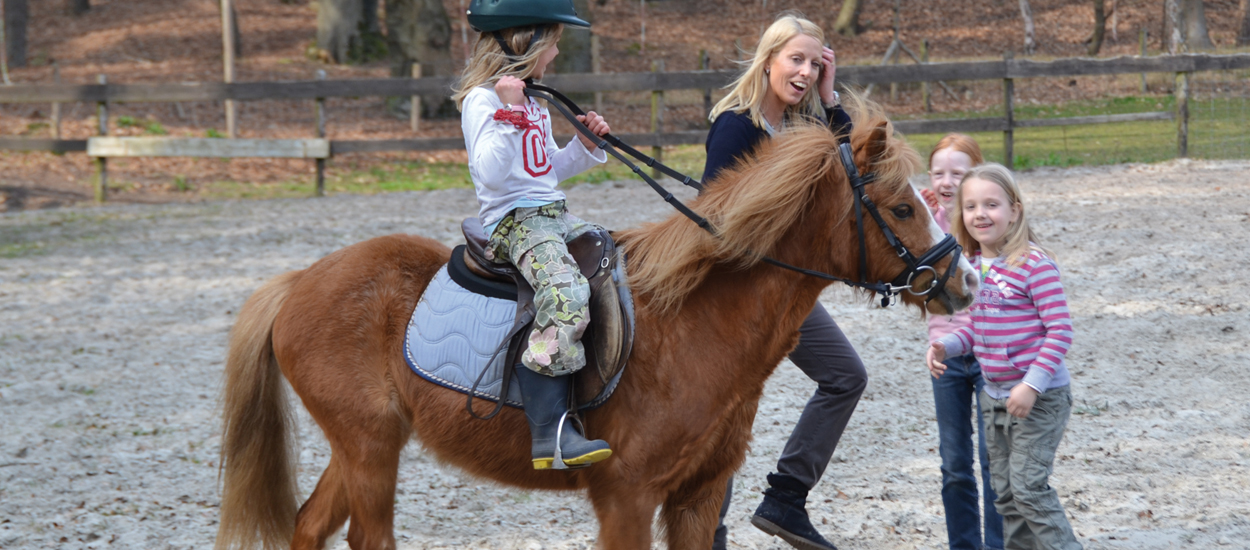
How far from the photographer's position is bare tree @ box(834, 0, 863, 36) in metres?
26.4

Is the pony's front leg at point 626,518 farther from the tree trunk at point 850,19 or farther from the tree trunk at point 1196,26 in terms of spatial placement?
the tree trunk at point 850,19

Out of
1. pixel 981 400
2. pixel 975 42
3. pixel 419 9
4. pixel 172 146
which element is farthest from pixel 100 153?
pixel 975 42

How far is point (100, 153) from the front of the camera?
12.8 meters

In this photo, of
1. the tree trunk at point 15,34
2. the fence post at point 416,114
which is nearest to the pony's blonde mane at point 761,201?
the fence post at point 416,114

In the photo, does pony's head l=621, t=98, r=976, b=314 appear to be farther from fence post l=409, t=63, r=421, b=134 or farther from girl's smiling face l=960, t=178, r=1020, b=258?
fence post l=409, t=63, r=421, b=134

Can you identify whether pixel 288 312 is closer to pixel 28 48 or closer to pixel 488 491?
pixel 488 491

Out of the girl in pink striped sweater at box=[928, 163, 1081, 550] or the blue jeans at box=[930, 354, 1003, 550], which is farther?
the blue jeans at box=[930, 354, 1003, 550]

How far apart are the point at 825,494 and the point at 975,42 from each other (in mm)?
23647

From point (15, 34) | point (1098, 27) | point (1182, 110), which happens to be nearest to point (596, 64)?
point (1182, 110)

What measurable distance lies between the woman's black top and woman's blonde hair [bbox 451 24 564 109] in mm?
821

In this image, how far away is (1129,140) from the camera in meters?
14.6

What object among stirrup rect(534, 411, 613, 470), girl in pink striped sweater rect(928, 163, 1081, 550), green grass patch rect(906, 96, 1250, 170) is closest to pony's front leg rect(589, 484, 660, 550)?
stirrup rect(534, 411, 613, 470)

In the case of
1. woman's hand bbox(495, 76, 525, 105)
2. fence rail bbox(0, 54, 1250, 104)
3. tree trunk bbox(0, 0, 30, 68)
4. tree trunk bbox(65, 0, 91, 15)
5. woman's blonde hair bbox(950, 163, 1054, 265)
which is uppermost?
tree trunk bbox(65, 0, 91, 15)

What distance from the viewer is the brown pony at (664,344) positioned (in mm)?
2906
